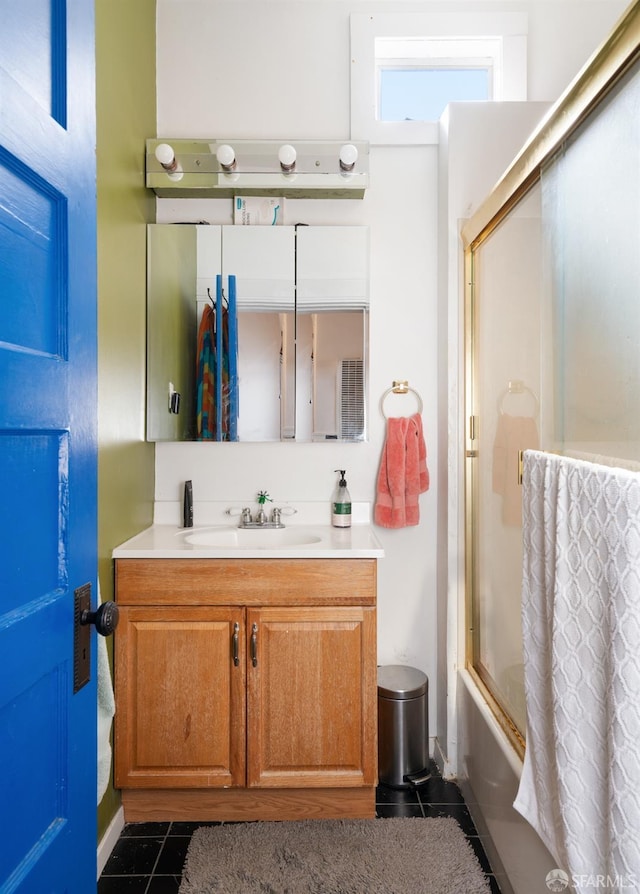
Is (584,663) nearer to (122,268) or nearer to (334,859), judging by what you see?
(334,859)

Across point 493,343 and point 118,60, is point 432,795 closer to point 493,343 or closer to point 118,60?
point 493,343

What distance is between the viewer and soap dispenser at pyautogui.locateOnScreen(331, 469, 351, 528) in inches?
91.7

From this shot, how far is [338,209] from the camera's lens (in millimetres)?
2416

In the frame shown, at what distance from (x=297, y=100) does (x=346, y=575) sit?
1.86 m

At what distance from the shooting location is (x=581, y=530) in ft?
3.44

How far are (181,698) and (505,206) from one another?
1.77 metres

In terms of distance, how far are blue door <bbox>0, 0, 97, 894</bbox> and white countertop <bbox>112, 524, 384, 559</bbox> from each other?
36.4 inches

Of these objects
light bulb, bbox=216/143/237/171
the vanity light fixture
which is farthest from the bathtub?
light bulb, bbox=216/143/237/171

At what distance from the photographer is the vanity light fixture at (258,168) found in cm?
229

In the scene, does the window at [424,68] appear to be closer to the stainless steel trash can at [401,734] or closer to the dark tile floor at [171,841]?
the stainless steel trash can at [401,734]

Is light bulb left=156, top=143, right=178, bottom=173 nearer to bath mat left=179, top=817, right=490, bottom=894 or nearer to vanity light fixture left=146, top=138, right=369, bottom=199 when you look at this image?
vanity light fixture left=146, top=138, right=369, bottom=199

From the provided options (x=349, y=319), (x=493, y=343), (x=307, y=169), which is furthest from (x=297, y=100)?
(x=493, y=343)

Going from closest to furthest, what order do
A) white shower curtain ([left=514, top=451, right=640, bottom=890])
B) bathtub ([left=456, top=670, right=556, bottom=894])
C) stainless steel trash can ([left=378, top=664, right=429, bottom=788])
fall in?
white shower curtain ([left=514, top=451, right=640, bottom=890]) < bathtub ([left=456, top=670, right=556, bottom=894]) < stainless steel trash can ([left=378, top=664, right=429, bottom=788])

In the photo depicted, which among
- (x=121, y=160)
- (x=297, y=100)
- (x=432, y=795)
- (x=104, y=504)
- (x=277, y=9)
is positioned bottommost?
(x=432, y=795)
